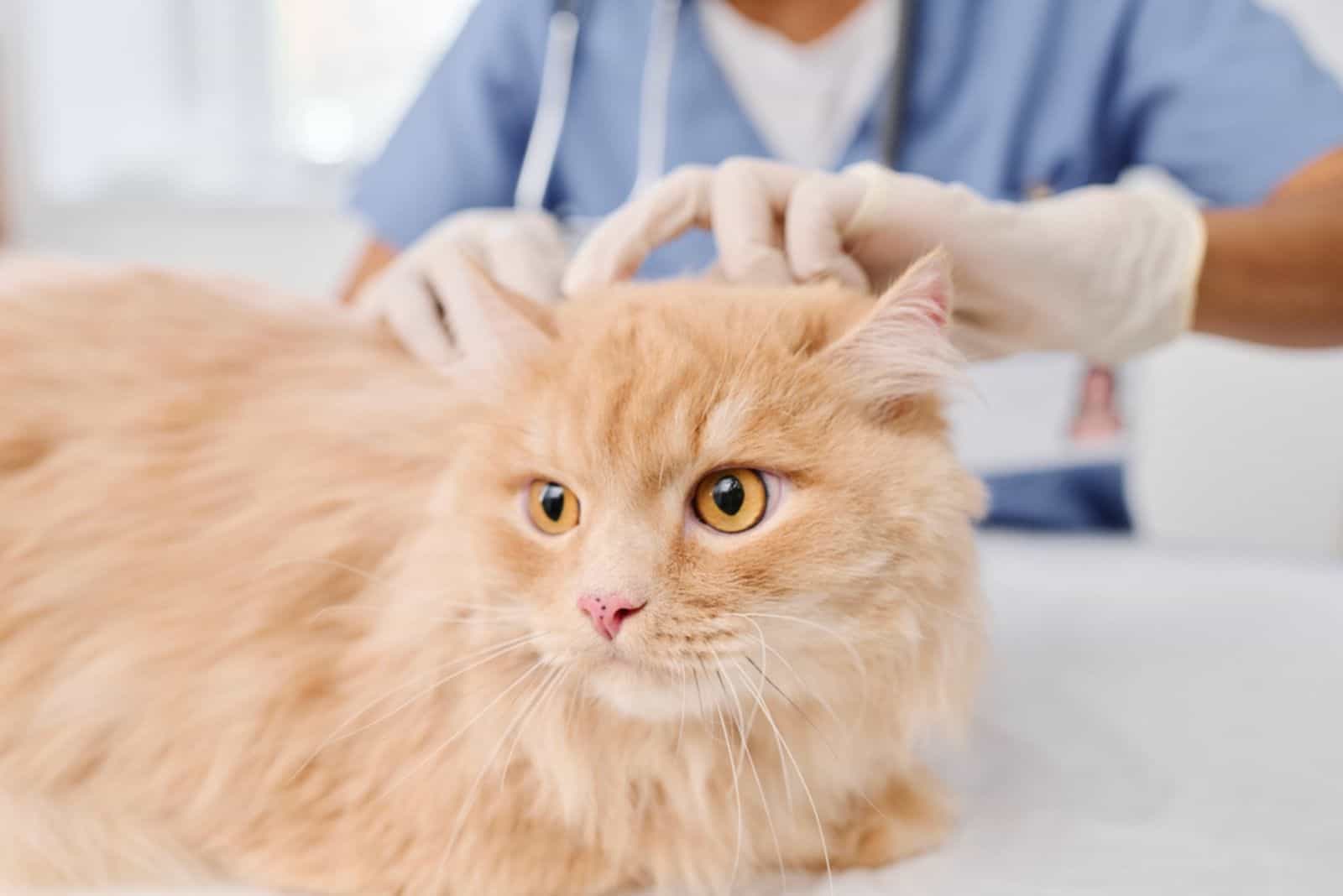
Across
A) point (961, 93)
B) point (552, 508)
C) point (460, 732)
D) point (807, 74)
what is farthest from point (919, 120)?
point (460, 732)

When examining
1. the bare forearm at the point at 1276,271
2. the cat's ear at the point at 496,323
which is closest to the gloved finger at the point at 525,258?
the cat's ear at the point at 496,323

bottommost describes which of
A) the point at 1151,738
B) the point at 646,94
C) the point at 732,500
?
the point at 1151,738

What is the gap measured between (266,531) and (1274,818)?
2.72 feet

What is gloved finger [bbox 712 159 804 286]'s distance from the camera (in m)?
0.79

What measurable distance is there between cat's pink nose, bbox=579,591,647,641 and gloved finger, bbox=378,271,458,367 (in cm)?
39

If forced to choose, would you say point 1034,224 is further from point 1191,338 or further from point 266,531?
point 1191,338

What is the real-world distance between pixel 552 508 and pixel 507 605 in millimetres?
72

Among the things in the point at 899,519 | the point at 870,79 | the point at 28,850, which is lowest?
the point at 28,850

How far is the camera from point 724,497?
0.65 m

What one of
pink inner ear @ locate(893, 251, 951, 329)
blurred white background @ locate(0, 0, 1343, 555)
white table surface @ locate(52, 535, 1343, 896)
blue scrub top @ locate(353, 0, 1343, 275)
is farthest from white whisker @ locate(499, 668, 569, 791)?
blurred white background @ locate(0, 0, 1343, 555)

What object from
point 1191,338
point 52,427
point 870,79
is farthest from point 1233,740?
point 1191,338

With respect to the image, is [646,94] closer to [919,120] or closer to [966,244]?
[919,120]

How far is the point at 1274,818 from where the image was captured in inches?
31.3

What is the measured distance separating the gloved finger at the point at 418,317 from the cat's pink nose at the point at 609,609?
393 millimetres
